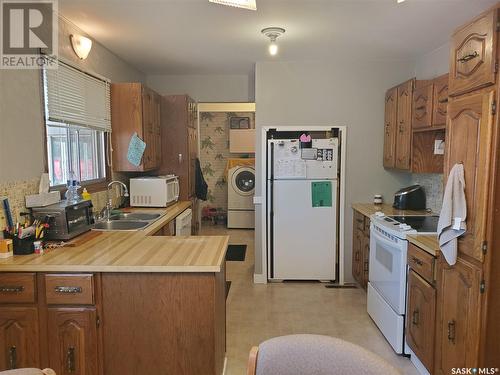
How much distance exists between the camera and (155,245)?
2.31m

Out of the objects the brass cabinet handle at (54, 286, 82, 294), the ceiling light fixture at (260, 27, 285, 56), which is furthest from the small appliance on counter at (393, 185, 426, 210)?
the brass cabinet handle at (54, 286, 82, 294)

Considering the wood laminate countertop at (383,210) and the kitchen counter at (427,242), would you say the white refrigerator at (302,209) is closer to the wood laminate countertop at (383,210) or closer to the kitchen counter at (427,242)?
the wood laminate countertop at (383,210)

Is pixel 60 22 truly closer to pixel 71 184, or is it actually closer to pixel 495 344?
pixel 71 184

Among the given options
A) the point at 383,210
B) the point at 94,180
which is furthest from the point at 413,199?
the point at 94,180

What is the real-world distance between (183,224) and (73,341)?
196 cm

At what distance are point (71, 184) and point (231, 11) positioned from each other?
1.71 metres

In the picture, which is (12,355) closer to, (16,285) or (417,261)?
(16,285)

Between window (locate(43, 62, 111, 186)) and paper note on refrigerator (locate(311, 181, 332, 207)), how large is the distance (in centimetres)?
217

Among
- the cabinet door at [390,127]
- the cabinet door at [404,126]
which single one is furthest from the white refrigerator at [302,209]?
the cabinet door at [404,126]

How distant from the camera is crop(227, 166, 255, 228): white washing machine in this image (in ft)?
22.8

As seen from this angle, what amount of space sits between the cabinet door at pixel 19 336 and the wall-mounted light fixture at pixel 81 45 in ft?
6.40

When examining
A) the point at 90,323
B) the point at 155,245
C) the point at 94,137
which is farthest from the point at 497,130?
the point at 94,137

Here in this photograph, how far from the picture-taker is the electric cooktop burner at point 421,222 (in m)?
2.73

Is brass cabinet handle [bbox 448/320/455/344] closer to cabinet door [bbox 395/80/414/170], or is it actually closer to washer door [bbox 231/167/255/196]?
cabinet door [bbox 395/80/414/170]
